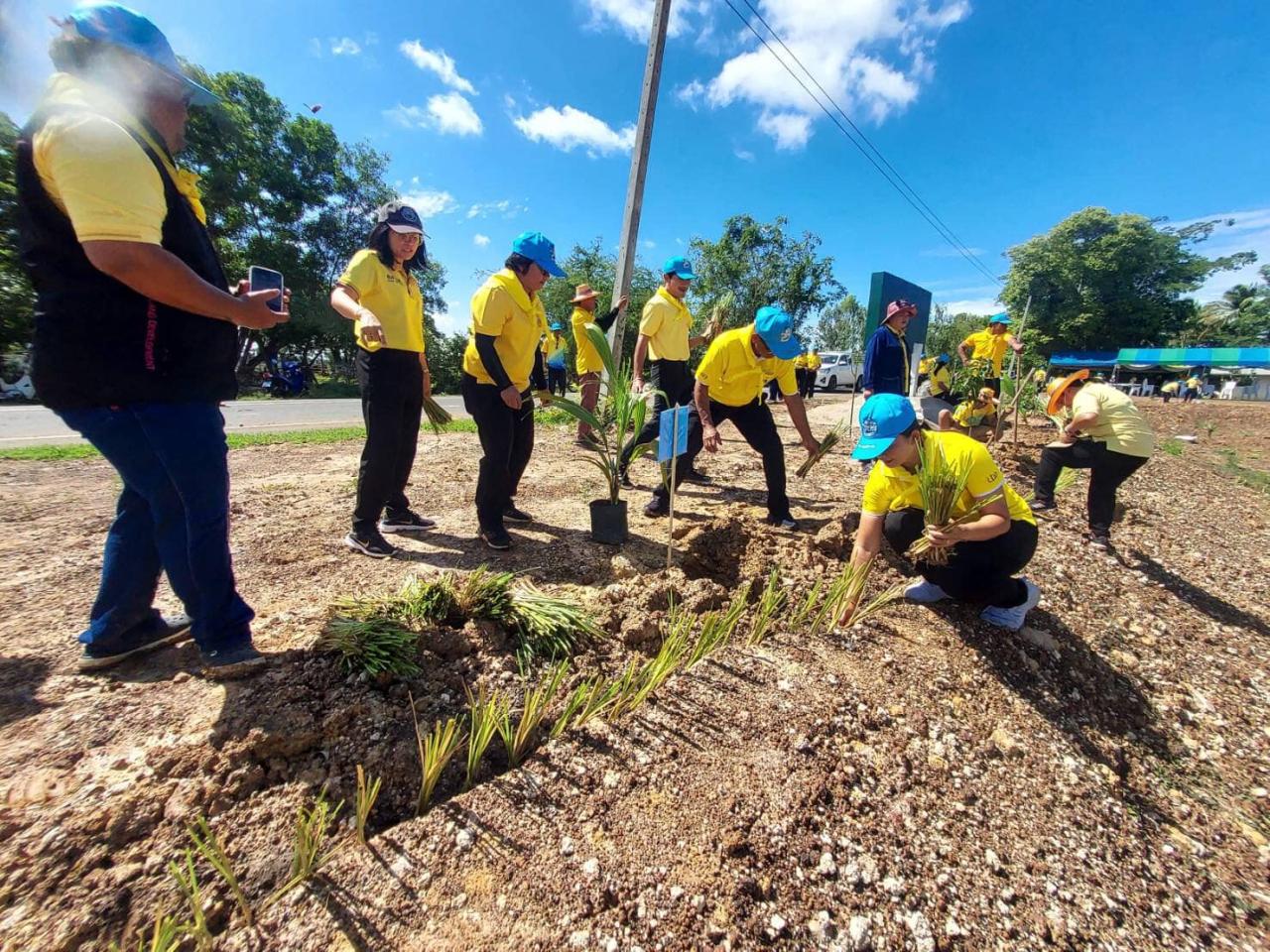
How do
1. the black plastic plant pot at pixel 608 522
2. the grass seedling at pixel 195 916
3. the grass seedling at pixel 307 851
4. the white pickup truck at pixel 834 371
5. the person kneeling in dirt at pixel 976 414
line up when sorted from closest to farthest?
the grass seedling at pixel 195 916 → the grass seedling at pixel 307 851 → the black plastic plant pot at pixel 608 522 → the person kneeling in dirt at pixel 976 414 → the white pickup truck at pixel 834 371

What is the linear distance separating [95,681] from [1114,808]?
3113 millimetres

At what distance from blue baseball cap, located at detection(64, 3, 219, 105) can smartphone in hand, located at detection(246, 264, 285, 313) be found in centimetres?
50

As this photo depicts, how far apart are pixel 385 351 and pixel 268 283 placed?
882mm

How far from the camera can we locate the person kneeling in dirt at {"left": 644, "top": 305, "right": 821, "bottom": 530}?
10.6 ft

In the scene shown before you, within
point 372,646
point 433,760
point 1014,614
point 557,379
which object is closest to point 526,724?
point 433,760

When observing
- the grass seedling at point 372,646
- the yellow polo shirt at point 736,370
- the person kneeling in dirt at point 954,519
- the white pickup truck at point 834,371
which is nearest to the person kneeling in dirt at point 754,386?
the yellow polo shirt at point 736,370

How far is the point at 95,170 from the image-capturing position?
1.14 m

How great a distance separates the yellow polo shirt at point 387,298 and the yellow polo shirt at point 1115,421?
165 inches

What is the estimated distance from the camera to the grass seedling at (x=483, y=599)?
1.90m

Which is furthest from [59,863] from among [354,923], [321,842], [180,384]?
[180,384]

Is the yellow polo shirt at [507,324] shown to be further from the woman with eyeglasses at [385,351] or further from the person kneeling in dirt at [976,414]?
the person kneeling in dirt at [976,414]

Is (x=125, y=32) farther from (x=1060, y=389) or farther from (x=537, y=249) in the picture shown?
(x=1060, y=389)

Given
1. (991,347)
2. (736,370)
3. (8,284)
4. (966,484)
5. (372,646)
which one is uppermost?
(8,284)

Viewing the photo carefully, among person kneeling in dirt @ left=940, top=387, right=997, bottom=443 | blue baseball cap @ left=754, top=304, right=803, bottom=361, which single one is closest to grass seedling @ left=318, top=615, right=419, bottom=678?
blue baseball cap @ left=754, top=304, right=803, bottom=361
